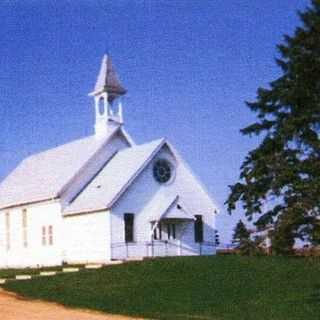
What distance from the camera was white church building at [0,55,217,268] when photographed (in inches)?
1726

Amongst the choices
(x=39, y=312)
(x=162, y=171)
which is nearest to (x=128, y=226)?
(x=162, y=171)

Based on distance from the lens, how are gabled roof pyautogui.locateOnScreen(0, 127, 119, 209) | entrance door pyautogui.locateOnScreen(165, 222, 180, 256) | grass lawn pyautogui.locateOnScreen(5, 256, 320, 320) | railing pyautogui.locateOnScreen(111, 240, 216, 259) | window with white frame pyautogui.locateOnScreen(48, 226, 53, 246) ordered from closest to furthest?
grass lawn pyautogui.locateOnScreen(5, 256, 320, 320) → railing pyautogui.locateOnScreen(111, 240, 216, 259) → entrance door pyautogui.locateOnScreen(165, 222, 180, 256) → window with white frame pyautogui.locateOnScreen(48, 226, 53, 246) → gabled roof pyautogui.locateOnScreen(0, 127, 119, 209)

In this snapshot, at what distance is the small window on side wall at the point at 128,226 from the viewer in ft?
143

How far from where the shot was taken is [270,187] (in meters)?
18.0

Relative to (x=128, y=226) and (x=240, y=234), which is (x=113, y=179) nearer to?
(x=128, y=226)

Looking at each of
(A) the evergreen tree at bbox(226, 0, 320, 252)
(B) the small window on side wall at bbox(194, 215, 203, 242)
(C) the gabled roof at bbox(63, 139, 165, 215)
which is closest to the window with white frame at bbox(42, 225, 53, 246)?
(C) the gabled roof at bbox(63, 139, 165, 215)

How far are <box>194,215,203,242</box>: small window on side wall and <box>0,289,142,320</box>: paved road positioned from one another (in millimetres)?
21569

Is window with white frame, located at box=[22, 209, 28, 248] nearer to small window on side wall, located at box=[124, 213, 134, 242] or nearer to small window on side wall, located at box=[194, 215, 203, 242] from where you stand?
small window on side wall, located at box=[124, 213, 134, 242]

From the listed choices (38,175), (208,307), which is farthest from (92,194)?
(208,307)

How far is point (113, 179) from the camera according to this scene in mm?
45625

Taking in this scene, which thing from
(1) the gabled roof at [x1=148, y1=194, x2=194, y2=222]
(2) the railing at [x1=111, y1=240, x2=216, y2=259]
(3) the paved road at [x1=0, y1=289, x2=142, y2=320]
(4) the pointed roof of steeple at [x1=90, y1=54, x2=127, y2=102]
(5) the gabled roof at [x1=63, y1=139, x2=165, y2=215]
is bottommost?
(3) the paved road at [x1=0, y1=289, x2=142, y2=320]

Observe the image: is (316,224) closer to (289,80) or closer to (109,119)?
(289,80)

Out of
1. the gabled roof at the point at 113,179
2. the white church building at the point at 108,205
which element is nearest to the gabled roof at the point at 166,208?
the white church building at the point at 108,205

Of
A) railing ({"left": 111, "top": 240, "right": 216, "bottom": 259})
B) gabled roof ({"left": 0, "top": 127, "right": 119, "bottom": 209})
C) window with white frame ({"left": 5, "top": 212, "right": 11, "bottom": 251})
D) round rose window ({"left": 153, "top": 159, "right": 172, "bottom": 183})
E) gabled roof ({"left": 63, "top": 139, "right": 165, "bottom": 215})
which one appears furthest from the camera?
window with white frame ({"left": 5, "top": 212, "right": 11, "bottom": 251})
